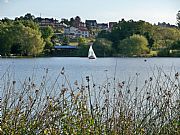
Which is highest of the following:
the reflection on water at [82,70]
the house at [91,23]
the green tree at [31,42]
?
the house at [91,23]

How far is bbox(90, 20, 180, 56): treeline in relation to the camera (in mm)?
87812

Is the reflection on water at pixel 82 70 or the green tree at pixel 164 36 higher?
the green tree at pixel 164 36

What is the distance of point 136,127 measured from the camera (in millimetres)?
5922

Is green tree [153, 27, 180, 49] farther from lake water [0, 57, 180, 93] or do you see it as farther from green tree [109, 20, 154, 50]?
lake water [0, 57, 180, 93]

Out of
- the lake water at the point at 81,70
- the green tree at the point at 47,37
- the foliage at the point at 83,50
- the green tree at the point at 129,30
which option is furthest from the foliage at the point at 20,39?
the lake water at the point at 81,70

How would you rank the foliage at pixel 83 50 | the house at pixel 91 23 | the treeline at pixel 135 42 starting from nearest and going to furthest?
the treeline at pixel 135 42
the foliage at pixel 83 50
the house at pixel 91 23

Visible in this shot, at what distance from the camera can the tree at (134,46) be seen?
86.8m

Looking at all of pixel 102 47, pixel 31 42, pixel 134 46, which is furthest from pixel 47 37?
pixel 134 46

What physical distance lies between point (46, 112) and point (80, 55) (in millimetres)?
88209

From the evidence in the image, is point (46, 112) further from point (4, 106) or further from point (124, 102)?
point (124, 102)

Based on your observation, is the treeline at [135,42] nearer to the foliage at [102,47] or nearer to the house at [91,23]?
the foliage at [102,47]

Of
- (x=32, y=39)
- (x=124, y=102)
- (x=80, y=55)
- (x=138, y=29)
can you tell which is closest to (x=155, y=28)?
(x=138, y=29)

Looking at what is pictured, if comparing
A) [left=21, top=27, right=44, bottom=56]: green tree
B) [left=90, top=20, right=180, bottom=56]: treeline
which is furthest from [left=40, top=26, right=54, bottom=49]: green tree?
[left=90, top=20, right=180, bottom=56]: treeline

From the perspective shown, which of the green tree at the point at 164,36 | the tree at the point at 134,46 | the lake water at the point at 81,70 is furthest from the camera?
the green tree at the point at 164,36
